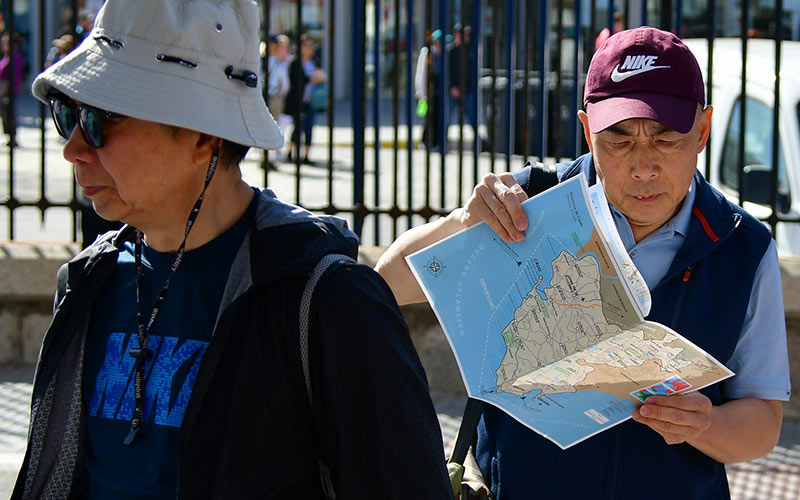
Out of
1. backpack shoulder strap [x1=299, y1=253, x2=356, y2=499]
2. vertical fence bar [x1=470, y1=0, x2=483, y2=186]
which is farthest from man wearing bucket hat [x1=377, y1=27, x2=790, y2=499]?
vertical fence bar [x1=470, y1=0, x2=483, y2=186]

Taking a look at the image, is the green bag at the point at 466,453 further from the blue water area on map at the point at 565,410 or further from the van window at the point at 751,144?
the van window at the point at 751,144

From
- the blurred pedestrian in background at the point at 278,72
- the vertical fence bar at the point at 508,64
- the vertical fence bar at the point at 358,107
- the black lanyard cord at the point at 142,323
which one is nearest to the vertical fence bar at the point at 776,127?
the vertical fence bar at the point at 508,64

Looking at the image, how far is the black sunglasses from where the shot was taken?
1920 millimetres

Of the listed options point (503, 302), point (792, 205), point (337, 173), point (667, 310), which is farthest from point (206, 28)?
point (337, 173)

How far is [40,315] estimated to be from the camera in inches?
226

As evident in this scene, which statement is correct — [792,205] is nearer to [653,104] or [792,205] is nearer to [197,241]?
[653,104]

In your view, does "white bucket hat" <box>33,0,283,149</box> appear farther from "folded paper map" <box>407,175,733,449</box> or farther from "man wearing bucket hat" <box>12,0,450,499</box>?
"folded paper map" <box>407,175,733,449</box>

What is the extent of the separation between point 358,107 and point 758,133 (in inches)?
83.9

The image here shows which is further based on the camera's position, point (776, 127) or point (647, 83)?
point (776, 127)

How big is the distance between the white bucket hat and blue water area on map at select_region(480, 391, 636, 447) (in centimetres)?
73

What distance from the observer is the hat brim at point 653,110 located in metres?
2.24

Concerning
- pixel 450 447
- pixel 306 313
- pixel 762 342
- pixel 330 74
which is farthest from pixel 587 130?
pixel 330 74

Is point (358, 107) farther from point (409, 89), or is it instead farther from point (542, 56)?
point (542, 56)

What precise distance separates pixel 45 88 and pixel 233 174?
379mm
